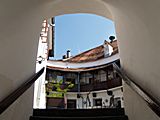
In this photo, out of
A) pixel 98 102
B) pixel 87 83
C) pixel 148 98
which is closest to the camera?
pixel 148 98

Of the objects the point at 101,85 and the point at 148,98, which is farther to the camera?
the point at 101,85

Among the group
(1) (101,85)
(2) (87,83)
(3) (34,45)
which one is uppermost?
(2) (87,83)

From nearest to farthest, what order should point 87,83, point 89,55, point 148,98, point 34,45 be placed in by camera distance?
point 148,98 < point 34,45 < point 87,83 < point 89,55

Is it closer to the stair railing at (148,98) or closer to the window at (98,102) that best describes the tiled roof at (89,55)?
the window at (98,102)

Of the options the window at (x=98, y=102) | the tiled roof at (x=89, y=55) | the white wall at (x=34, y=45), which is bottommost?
the window at (x=98, y=102)

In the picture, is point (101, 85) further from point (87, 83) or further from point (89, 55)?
point (89, 55)

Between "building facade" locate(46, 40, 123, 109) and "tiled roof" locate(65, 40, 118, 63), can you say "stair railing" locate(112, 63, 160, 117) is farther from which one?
"tiled roof" locate(65, 40, 118, 63)

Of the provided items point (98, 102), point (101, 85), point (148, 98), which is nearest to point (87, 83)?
point (101, 85)

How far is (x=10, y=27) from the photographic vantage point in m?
1.49

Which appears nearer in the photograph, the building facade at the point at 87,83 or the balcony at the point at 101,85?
the balcony at the point at 101,85

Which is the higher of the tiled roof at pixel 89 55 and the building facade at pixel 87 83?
the tiled roof at pixel 89 55

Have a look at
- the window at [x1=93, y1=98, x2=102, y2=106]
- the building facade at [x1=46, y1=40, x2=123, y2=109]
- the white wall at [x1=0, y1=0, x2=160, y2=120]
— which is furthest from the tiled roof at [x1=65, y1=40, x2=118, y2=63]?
the white wall at [x1=0, y1=0, x2=160, y2=120]

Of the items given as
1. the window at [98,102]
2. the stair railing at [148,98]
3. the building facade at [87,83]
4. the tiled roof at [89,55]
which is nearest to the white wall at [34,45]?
the stair railing at [148,98]

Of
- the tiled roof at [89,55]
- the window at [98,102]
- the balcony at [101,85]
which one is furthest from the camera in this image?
the tiled roof at [89,55]
